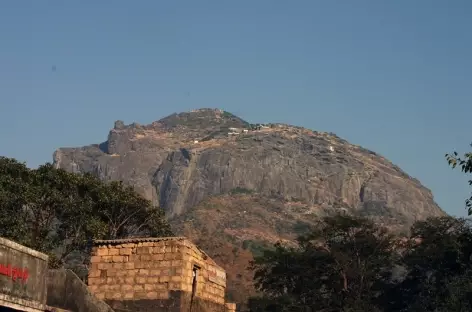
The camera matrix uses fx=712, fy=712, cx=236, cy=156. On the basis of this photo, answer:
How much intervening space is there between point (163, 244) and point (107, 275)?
5.58 ft

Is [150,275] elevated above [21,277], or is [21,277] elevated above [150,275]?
[150,275]

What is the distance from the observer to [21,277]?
41.7 feet

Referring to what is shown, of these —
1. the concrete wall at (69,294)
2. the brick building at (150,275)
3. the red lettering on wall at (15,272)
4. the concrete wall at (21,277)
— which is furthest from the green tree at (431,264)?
the red lettering on wall at (15,272)

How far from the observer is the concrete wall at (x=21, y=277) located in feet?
39.9

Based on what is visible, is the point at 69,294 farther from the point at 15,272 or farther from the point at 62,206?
the point at 62,206

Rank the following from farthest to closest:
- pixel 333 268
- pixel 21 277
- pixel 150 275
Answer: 1. pixel 333 268
2. pixel 150 275
3. pixel 21 277

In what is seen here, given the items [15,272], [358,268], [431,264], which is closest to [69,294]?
[15,272]

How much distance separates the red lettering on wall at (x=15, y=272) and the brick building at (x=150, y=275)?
507 centimetres

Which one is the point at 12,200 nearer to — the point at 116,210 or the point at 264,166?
the point at 116,210

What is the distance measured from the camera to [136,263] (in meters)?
18.0

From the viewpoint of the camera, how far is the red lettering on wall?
40.0ft

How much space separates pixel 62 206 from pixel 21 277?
97.3ft

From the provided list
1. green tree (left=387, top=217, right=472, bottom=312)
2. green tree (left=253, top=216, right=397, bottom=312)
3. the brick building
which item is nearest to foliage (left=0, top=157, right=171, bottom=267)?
green tree (left=253, top=216, right=397, bottom=312)

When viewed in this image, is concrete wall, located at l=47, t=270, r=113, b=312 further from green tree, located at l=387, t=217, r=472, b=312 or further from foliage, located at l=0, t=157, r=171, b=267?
green tree, located at l=387, t=217, r=472, b=312
